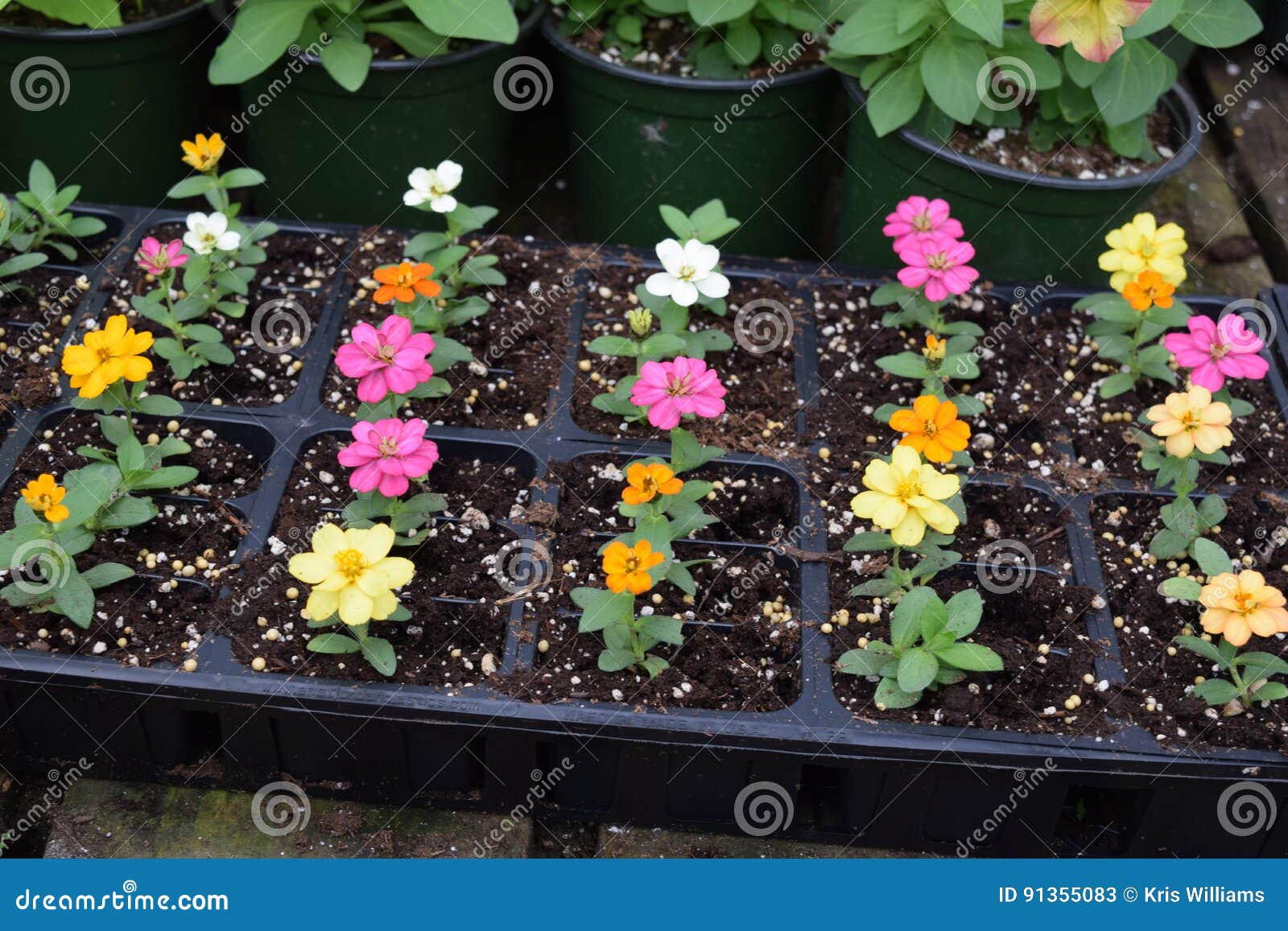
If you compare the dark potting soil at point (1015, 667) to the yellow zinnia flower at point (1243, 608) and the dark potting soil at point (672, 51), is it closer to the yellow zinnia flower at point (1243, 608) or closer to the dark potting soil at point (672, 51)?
the yellow zinnia flower at point (1243, 608)

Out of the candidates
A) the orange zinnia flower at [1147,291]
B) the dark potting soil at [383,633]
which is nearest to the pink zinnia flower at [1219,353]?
the orange zinnia flower at [1147,291]

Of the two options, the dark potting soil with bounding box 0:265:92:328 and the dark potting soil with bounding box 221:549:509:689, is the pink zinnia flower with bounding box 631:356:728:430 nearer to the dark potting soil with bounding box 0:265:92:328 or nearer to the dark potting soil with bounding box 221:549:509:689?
the dark potting soil with bounding box 221:549:509:689

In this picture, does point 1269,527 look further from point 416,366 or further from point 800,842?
point 416,366

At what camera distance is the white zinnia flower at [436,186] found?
2136 millimetres

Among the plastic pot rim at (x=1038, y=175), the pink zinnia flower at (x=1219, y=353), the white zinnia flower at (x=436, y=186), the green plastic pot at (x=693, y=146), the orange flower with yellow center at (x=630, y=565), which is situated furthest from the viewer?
the green plastic pot at (x=693, y=146)

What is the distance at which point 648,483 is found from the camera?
5.58ft

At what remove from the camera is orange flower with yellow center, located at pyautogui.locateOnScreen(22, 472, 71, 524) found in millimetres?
1701

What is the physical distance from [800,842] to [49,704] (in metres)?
1.07

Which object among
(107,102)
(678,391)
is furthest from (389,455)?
(107,102)

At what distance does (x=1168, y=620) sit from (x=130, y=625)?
1466mm

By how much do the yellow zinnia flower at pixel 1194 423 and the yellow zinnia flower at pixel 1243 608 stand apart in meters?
0.20

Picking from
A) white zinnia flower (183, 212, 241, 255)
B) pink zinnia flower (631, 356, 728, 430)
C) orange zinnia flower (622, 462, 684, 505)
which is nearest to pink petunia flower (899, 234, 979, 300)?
pink zinnia flower (631, 356, 728, 430)

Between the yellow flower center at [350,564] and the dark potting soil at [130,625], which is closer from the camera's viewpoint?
the yellow flower center at [350,564]

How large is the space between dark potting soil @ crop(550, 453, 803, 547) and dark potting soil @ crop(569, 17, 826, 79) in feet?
2.91
